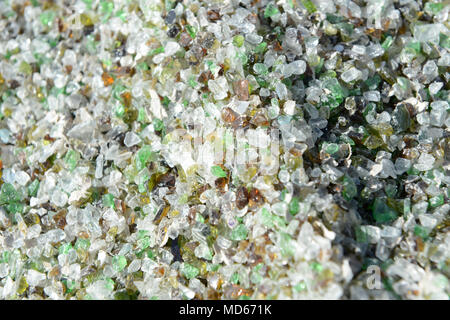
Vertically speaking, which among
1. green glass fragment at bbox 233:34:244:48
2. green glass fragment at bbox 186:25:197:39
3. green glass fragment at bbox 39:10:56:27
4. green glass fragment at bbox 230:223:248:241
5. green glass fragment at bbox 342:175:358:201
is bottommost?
green glass fragment at bbox 230:223:248:241

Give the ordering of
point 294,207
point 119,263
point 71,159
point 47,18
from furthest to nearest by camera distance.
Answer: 1. point 47,18
2. point 71,159
3. point 119,263
4. point 294,207

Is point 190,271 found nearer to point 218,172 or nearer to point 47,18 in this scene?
point 218,172

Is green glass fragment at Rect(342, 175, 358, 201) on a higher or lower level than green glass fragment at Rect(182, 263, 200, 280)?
higher

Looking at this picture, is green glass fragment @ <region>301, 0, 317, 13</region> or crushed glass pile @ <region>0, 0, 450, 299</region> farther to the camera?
→ green glass fragment @ <region>301, 0, 317, 13</region>

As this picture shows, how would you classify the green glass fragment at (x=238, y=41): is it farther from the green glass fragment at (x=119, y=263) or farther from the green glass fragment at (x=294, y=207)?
the green glass fragment at (x=119, y=263)

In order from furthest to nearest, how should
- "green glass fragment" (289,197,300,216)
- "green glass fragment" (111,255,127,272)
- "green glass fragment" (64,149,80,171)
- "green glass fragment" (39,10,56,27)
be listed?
"green glass fragment" (39,10,56,27)
"green glass fragment" (64,149,80,171)
"green glass fragment" (111,255,127,272)
"green glass fragment" (289,197,300,216)

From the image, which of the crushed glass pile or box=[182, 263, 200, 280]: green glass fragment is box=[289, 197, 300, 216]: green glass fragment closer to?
the crushed glass pile

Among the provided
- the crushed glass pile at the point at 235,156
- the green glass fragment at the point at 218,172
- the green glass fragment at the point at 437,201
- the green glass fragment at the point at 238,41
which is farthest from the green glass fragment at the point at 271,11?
the green glass fragment at the point at 437,201

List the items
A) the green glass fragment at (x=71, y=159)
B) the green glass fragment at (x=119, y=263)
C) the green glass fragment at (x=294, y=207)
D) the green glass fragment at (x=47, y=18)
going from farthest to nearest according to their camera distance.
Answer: the green glass fragment at (x=47, y=18)
the green glass fragment at (x=71, y=159)
the green glass fragment at (x=119, y=263)
the green glass fragment at (x=294, y=207)

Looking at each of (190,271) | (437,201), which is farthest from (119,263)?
(437,201)

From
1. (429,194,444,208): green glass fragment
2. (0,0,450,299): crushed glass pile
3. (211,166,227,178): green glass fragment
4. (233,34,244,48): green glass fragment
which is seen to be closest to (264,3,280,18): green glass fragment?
(0,0,450,299): crushed glass pile

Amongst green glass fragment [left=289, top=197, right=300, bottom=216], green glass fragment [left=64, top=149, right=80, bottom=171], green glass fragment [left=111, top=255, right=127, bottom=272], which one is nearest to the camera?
green glass fragment [left=289, top=197, right=300, bottom=216]

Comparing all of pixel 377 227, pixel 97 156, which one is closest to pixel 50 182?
pixel 97 156
